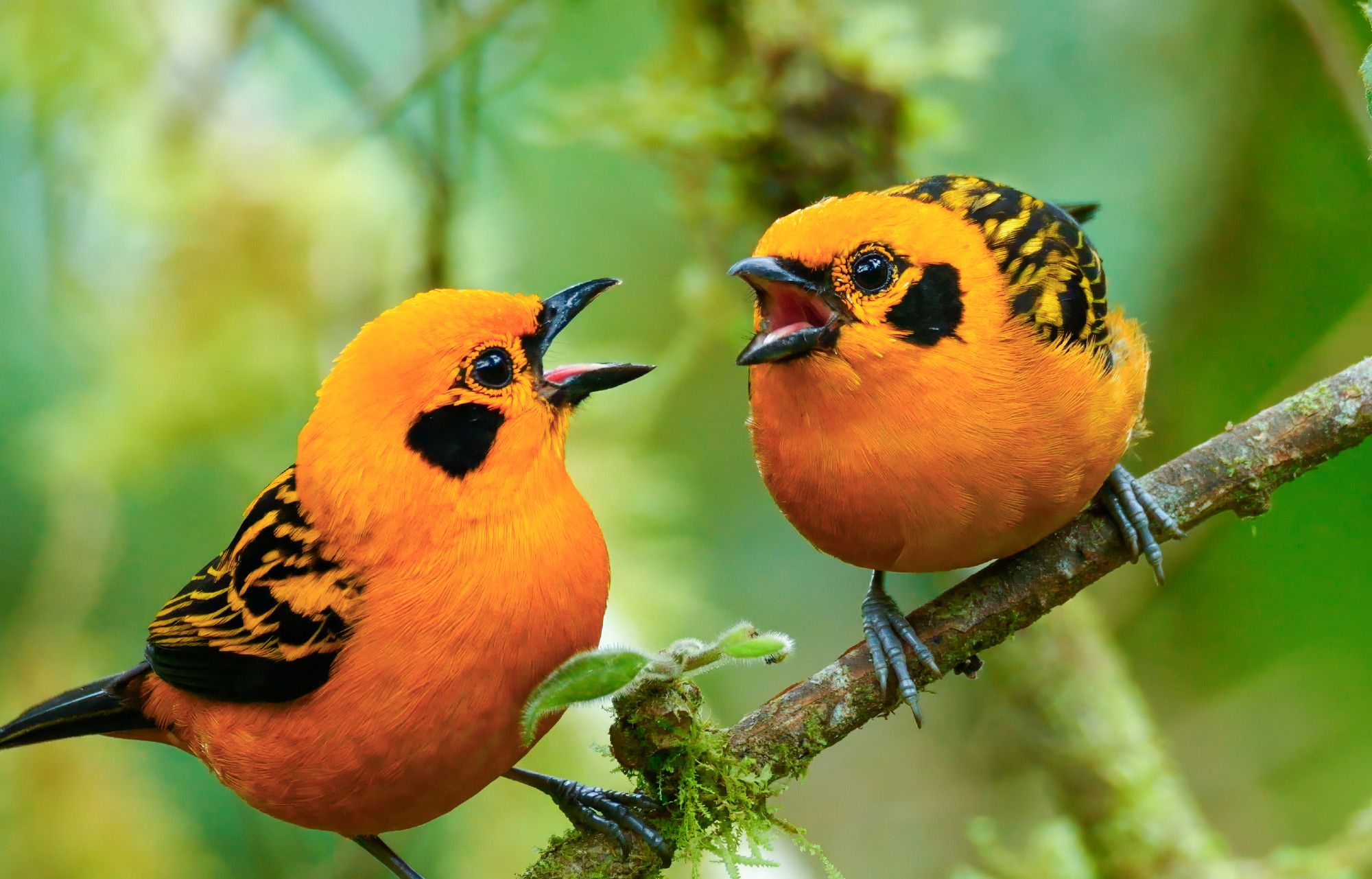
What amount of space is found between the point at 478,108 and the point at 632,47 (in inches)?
76.3

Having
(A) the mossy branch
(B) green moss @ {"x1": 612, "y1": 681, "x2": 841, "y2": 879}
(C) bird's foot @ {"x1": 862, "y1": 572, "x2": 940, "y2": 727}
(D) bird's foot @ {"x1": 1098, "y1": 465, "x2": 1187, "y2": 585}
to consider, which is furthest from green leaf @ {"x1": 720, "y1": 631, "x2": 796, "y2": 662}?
(D) bird's foot @ {"x1": 1098, "y1": 465, "x2": 1187, "y2": 585}

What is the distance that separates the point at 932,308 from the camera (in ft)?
8.77

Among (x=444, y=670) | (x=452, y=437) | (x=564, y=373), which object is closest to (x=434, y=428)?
(x=452, y=437)

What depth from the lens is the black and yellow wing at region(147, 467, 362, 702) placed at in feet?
8.07

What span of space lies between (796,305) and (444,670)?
1185mm

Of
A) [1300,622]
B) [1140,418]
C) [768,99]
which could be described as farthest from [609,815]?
[1300,622]

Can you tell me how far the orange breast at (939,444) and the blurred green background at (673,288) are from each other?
159 cm

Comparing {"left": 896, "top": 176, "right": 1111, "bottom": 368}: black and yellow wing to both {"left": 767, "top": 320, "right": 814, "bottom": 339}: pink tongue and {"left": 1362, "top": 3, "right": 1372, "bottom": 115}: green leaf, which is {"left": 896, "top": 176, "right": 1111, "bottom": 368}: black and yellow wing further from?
{"left": 1362, "top": 3, "right": 1372, "bottom": 115}: green leaf

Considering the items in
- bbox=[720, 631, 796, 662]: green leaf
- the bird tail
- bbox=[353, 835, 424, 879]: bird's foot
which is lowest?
bbox=[720, 631, 796, 662]: green leaf

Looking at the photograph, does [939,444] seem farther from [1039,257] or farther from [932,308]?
[1039,257]

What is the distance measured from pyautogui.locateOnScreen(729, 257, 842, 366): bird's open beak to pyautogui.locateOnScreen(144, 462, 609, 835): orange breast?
54 centimetres

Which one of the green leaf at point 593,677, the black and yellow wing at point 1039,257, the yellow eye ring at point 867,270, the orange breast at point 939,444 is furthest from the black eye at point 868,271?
the green leaf at point 593,677

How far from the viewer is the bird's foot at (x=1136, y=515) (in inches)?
108

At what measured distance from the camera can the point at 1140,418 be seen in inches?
126
